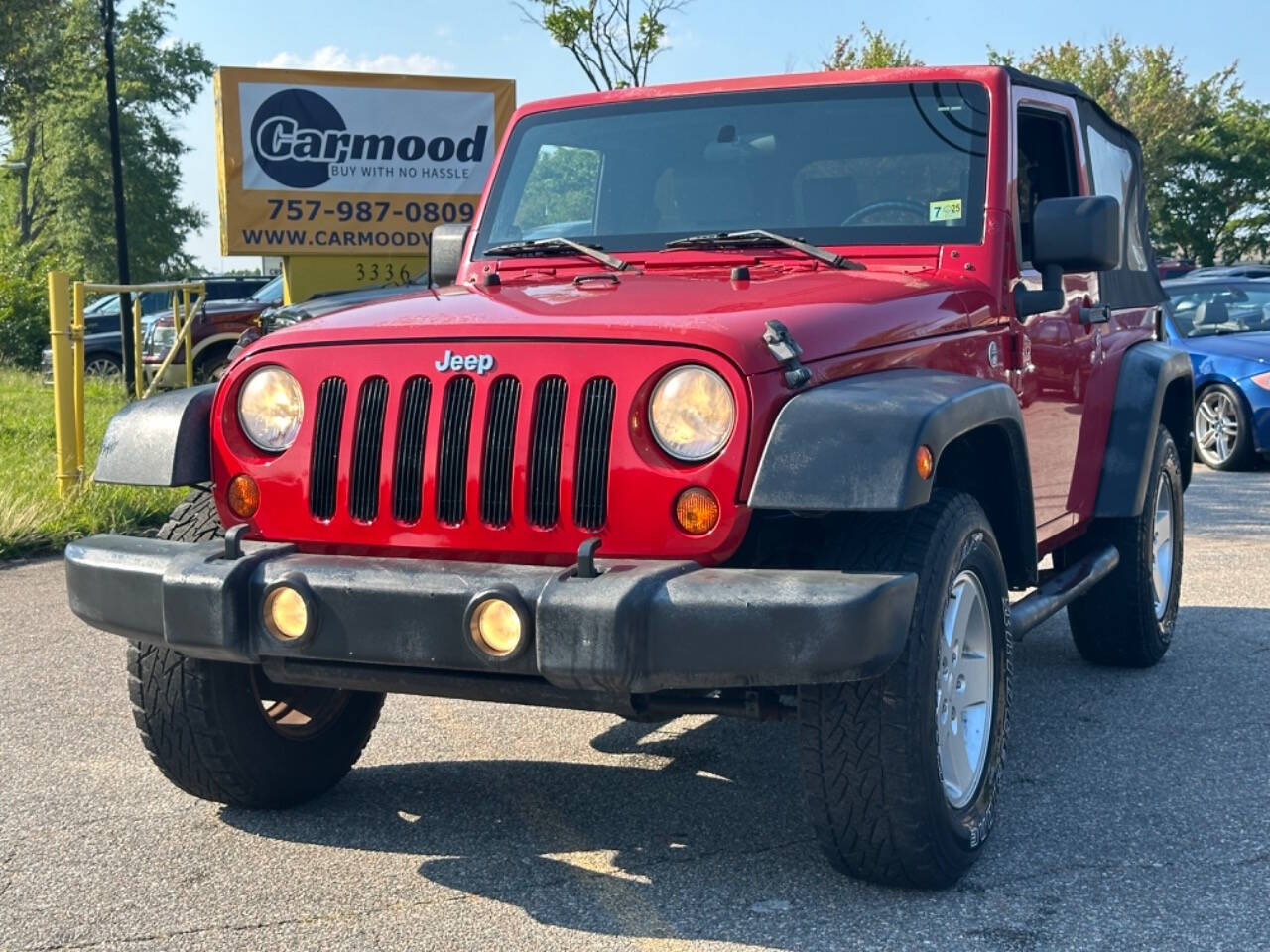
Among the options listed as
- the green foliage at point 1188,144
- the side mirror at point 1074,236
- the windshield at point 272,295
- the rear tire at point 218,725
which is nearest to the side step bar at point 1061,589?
the side mirror at point 1074,236

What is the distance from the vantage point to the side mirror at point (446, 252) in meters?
5.15

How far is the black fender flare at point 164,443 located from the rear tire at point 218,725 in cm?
17

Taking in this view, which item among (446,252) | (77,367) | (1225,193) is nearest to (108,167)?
(1225,193)

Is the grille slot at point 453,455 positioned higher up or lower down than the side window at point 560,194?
lower down

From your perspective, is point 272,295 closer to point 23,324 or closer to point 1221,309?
point 23,324

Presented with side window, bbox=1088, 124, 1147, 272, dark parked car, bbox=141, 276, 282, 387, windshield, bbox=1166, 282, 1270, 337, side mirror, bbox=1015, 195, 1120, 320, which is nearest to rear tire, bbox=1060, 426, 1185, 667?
side window, bbox=1088, 124, 1147, 272

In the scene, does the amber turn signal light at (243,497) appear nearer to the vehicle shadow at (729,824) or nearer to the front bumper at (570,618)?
the front bumper at (570,618)

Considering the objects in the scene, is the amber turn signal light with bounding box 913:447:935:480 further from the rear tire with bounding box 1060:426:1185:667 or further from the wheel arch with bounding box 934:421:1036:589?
the rear tire with bounding box 1060:426:1185:667

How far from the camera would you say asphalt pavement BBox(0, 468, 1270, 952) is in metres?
3.41

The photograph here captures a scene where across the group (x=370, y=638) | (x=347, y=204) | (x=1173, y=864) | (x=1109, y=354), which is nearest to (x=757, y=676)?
(x=370, y=638)

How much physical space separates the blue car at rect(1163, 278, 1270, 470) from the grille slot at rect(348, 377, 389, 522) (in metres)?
9.32

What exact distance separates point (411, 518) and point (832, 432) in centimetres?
99

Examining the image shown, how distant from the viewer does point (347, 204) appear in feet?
50.3

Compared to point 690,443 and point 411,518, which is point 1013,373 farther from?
point 411,518
